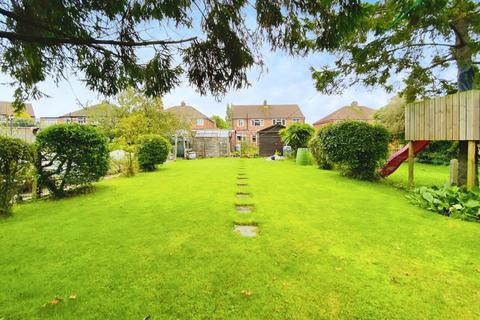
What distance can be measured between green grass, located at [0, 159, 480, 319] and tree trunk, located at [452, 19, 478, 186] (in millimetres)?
3122

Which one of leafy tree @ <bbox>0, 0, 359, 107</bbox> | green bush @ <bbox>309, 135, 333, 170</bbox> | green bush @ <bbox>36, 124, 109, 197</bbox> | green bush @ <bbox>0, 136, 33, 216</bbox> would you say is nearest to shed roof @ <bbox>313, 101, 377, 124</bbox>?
green bush @ <bbox>309, 135, 333, 170</bbox>

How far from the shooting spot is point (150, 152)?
473 inches

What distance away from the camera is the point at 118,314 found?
1.98m

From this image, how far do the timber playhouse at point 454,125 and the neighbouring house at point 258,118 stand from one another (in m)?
31.4

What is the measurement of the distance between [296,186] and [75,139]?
606cm

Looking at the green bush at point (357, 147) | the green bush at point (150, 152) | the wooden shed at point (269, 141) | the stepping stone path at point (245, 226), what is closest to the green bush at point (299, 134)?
the wooden shed at point (269, 141)

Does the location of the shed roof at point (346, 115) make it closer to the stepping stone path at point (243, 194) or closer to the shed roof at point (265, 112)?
the shed roof at point (265, 112)

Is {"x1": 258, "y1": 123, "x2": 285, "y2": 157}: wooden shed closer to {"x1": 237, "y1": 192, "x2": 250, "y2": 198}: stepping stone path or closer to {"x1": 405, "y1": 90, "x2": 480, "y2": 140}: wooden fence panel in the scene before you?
{"x1": 405, "y1": 90, "x2": 480, "y2": 140}: wooden fence panel

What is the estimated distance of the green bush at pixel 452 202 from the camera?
15.0 ft

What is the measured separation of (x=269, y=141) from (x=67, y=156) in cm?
1937

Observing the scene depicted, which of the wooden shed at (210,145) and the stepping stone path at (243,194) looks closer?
the stepping stone path at (243,194)

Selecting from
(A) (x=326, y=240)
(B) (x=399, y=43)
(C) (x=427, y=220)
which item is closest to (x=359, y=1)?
(A) (x=326, y=240)

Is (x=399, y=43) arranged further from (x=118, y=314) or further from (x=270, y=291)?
(x=118, y=314)

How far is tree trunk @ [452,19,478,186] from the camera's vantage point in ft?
20.1
